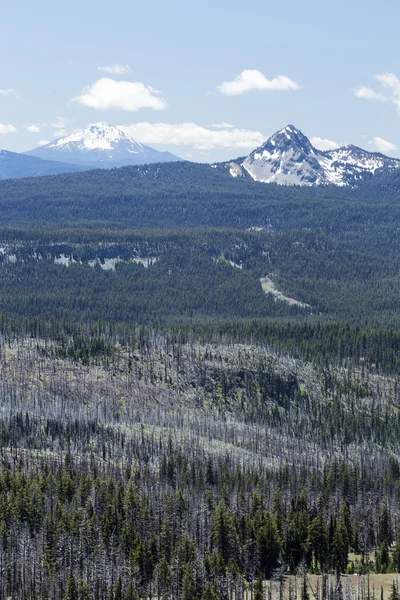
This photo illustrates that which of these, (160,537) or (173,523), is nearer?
(160,537)

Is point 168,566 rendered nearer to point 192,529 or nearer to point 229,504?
point 192,529

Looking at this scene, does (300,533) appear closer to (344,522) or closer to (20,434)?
(344,522)

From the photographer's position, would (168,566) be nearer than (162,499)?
Yes

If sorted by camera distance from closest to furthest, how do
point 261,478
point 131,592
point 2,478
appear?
point 131,592 → point 2,478 → point 261,478

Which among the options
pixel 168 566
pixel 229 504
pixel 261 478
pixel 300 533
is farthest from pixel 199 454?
pixel 168 566

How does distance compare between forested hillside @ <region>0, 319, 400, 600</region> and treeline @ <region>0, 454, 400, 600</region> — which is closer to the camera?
treeline @ <region>0, 454, 400, 600</region>

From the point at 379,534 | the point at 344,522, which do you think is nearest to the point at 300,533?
the point at 344,522

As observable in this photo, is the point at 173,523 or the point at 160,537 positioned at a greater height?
the point at 160,537

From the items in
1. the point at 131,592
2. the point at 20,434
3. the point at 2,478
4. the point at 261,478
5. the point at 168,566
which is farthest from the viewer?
the point at 20,434

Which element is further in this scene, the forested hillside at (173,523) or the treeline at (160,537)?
the forested hillside at (173,523)
